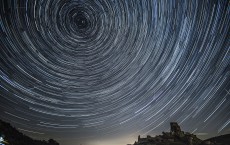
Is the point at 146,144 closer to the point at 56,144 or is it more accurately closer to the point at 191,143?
the point at 191,143

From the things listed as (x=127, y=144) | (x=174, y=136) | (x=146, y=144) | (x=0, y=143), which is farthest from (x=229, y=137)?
(x=0, y=143)

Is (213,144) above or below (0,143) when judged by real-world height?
above

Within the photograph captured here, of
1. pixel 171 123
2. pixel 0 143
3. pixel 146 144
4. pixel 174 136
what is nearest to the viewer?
pixel 0 143

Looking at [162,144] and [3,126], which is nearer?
[162,144]

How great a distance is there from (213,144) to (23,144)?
5873 centimetres

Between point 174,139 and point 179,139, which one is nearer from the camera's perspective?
point 179,139

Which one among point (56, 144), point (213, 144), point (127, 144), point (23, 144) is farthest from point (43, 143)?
point (213, 144)

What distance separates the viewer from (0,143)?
1474 inches

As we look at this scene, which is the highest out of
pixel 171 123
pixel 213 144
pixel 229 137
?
pixel 171 123

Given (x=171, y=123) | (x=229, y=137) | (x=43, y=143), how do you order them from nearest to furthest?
(x=229, y=137), (x=171, y=123), (x=43, y=143)

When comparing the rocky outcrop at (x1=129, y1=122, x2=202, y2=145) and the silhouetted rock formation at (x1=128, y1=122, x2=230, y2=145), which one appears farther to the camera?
the rocky outcrop at (x1=129, y1=122, x2=202, y2=145)

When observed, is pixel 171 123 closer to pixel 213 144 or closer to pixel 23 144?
pixel 213 144

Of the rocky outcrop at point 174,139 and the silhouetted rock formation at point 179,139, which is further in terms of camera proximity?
the rocky outcrop at point 174,139

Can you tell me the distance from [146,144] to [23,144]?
40.9m
